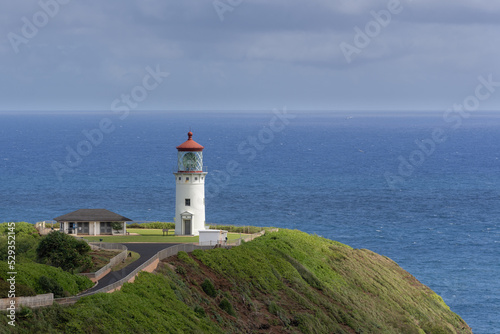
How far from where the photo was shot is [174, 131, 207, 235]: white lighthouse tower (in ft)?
185

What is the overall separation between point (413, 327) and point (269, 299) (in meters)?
9.83

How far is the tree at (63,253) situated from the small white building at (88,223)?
1480 cm

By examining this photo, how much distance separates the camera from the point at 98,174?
157 meters

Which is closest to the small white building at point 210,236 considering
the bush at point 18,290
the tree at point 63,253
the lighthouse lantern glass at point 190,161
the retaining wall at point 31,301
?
the lighthouse lantern glass at point 190,161

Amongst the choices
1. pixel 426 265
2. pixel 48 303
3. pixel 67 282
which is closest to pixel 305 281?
pixel 67 282

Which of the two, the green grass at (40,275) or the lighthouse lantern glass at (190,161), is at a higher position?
the lighthouse lantern glass at (190,161)

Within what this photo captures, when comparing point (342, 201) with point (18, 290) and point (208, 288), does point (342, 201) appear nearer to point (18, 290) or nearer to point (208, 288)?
point (208, 288)

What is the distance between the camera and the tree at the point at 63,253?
39.1 m

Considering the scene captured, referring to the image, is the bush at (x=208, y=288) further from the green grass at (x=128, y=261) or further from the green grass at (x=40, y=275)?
the green grass at (x=40, y=275)

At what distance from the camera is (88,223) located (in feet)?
183

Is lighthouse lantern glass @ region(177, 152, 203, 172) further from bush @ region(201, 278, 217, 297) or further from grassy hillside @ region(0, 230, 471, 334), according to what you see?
bush @ region(201, 278, 217, 297)

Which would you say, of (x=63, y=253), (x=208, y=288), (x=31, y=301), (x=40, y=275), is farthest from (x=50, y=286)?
(x=208, y=288)

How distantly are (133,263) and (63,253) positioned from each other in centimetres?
410

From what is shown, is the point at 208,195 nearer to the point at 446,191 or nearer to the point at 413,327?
the point at 446,191
